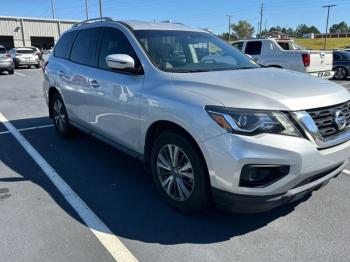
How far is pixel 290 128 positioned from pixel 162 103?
1.20 metres

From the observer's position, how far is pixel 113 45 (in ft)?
14.6

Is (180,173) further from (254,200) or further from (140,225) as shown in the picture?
(254,200)

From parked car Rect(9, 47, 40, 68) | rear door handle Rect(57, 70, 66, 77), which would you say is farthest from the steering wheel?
parked car Rect(9, 47, 40, 68)

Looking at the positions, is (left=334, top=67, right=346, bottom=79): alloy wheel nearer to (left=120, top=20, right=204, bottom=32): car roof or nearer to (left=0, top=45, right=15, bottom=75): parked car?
(left=120, top=20, right=204, bottom=32): car roof

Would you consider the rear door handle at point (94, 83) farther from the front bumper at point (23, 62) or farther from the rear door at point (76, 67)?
the front bumper at point (23, 62)

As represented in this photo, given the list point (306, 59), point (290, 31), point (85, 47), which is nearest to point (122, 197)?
point (85, 47)

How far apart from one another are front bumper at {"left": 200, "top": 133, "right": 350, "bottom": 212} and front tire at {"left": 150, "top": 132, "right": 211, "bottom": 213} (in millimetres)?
174

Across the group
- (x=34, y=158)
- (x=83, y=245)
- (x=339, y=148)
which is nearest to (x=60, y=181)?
(x=34, y=158)

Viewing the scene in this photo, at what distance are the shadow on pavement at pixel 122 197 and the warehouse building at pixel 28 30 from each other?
4588 cm

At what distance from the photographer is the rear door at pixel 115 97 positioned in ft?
12.7

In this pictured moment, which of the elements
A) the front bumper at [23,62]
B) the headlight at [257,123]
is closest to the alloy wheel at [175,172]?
the headlight at [257,123]

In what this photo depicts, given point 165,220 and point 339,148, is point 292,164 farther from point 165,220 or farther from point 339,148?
point 165,220

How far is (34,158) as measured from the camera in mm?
5285

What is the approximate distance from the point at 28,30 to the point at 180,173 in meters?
50.2
